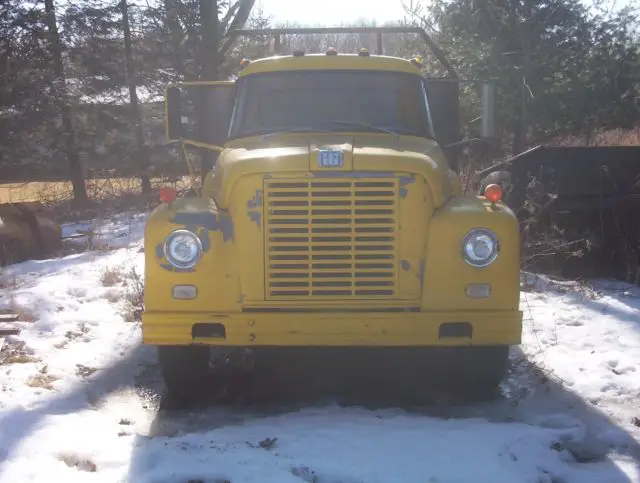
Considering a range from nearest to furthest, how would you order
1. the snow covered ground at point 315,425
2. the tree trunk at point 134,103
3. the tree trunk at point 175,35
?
the snow covered ground at point 315,425
the tree trunk at point 175,35
the tree trunk at point 134,103

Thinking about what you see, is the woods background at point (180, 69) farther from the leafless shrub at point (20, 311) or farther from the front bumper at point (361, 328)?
the front bumper at point (361, 328)

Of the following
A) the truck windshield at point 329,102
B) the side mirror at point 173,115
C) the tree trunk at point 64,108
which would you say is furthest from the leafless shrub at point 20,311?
the tree trunk at point 64,108

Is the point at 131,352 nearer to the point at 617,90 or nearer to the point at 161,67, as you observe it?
the point at 617,90

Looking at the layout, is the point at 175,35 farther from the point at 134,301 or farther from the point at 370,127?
the point at 370,127

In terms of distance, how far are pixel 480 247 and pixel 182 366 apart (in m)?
2.18

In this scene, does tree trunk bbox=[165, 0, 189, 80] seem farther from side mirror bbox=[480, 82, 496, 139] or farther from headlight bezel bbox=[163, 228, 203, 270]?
headlight bezel bbox=[163, 228, 203, 270]

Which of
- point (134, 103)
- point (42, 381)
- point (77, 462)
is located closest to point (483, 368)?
point (77, 462)

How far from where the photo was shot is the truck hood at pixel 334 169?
4594 mm

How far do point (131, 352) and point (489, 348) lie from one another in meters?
3.05

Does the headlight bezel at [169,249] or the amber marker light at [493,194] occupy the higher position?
the amber marker light at [493,194]

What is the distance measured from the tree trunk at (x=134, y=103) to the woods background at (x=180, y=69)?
30 mm

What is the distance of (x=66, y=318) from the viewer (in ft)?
22.5

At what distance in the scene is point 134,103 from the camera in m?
21.2

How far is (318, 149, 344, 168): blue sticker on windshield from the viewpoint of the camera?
4574 mm
